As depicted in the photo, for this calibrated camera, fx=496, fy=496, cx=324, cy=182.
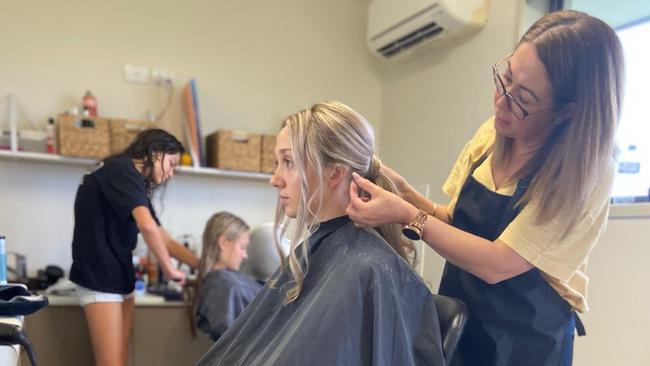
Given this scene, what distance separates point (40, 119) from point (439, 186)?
245 cm

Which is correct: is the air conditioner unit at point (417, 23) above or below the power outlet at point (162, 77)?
above

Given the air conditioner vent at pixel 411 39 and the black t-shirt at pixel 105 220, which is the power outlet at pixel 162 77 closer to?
the black t-shirt at pixel 105 220

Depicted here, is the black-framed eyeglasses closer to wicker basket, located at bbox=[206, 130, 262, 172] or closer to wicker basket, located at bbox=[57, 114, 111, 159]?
wicker basket, located at bbox=[206, 130, 262, 172]

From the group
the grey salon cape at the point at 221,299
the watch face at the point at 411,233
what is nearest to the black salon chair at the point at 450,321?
the watch face at the point at 411,233

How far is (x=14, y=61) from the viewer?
9.40ft

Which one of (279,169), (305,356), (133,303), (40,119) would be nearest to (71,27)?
(40,119)

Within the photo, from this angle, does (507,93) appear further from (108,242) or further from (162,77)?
(162,77)

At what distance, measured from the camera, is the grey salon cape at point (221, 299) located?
7.04ft

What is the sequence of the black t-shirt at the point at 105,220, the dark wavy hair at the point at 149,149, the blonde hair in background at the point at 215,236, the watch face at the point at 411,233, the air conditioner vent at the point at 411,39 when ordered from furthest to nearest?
the air conditioner vent at the point at 411,39 → the blonde hair in background at the point at 215,236 → the dark wavy hair at the point at 149,149 → the black t-shirt at the point at 105,220 → the watch face at the point at 411,233

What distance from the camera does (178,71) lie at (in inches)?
128

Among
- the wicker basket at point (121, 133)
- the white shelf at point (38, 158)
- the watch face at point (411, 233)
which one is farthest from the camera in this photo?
the wicker basket at point (121, 133)

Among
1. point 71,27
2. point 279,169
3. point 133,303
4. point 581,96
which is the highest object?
point 71,27

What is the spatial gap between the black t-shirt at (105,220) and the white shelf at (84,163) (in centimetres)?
79

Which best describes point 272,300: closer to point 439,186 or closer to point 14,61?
point 439,186
